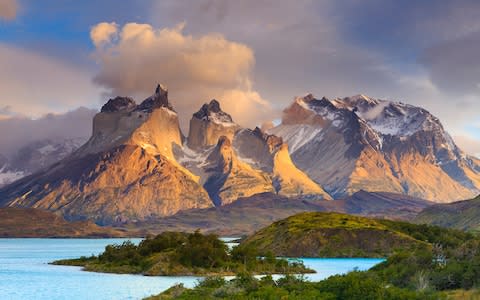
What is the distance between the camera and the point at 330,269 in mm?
184500

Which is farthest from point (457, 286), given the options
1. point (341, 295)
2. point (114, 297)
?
point (114, 297)

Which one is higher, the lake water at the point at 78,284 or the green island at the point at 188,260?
the green island at the point at 188,260

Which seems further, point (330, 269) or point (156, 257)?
point (330, 269)

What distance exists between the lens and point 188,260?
163 metres

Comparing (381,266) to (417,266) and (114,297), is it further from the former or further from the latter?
(114,297)

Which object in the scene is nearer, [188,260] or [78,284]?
[78,284]

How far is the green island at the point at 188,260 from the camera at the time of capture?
161 meters

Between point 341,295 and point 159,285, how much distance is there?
55.3 meters

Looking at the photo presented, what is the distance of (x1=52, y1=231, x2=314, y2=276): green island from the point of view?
528 feet

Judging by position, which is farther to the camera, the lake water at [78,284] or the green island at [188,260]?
the green island at [188,260]

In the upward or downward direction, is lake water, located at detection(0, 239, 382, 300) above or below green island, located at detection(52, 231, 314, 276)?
below

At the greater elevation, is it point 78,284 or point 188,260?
point 188,260

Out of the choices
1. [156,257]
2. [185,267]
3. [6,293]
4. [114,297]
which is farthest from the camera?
[156,257]

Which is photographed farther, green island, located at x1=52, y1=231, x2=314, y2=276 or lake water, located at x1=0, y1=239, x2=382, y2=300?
green island, located at x1=52, y1=231, x2=314, y2=276
